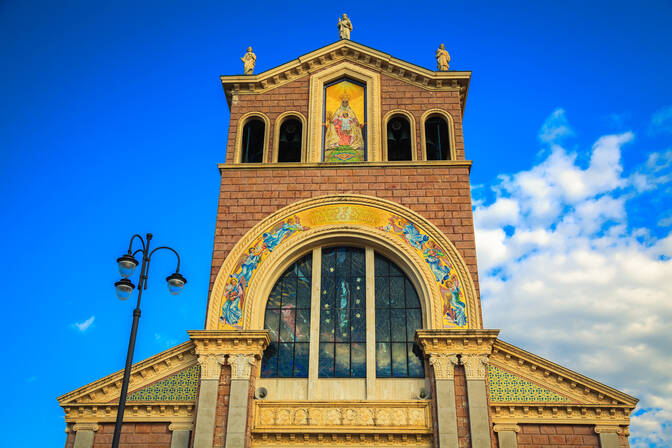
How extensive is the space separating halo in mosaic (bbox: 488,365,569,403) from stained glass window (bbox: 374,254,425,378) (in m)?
2.41

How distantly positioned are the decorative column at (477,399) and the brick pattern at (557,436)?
1497 mm

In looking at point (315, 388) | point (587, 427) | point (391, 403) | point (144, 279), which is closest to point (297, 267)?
point (315, 388)

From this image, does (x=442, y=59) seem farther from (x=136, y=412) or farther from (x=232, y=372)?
(x=136, y=412)

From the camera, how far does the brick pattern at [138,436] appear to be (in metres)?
21.3

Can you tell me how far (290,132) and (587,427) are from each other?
638 inches

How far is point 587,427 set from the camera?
20766 millimetres

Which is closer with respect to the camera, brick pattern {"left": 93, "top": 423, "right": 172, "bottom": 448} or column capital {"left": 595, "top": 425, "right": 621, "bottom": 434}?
column capital {"left": 595, "top": 425, "right": 621, "bottom": 434}

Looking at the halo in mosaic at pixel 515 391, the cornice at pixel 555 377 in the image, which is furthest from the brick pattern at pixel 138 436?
the cornice at pixel 555 377

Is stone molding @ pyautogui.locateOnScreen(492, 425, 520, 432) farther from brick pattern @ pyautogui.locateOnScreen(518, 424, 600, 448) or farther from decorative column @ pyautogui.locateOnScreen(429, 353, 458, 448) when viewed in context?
decorative column @ pyautogui.locateOnScreen(429, 353, 458, 448)

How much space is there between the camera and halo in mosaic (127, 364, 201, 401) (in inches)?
861

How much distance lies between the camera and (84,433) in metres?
21.7

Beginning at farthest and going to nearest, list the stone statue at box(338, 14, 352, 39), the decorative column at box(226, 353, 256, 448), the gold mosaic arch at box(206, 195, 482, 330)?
the stone statue at box(338, 14, 352, 39), the gold mosaic arch at box(206, 195, 482, 330), the decorative column at box(226, 353, 256, 448)

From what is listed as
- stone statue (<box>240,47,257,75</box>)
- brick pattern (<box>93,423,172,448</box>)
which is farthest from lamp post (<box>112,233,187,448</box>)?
stone statue (<box>240,47,257,75</box>)

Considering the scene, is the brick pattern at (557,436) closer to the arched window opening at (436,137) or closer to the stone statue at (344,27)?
the arched window opening at (436,137)
